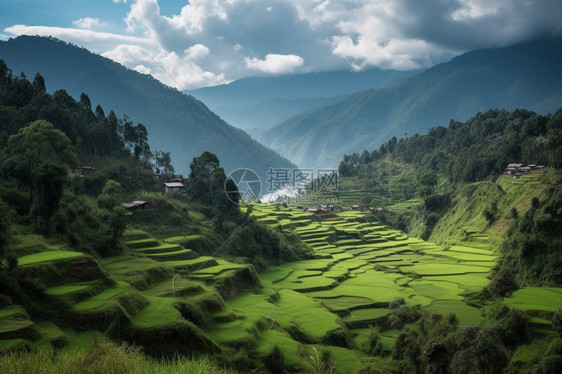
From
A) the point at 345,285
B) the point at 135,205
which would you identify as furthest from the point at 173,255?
the point at 345,285

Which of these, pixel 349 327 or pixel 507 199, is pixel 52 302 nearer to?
pixel 349 327

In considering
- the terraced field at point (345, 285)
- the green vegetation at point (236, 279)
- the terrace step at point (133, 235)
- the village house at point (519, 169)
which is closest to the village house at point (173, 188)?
the green vegetation at point (236, 279)

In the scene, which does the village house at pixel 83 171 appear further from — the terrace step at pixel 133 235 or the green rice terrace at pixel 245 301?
the terrace step at pixel 133 235

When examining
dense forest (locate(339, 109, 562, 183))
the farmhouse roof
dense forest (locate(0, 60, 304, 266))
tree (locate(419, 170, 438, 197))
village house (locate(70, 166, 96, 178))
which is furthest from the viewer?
tree (locate(419, 170, 438, 197))

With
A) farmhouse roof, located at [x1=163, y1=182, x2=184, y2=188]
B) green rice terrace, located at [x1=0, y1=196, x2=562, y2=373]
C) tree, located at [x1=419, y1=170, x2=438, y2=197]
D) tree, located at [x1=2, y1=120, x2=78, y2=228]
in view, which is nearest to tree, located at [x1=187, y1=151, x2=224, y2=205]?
farmhouse roof, located at [x1=163, y1=182, x2=184, y2=188]

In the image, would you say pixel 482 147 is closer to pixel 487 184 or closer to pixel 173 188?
pixel 487 184

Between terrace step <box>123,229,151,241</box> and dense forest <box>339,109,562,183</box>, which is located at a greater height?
dense forest <box>339,109,562,183</box>

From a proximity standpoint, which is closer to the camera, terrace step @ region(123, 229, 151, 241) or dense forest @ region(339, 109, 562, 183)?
terrace step @ region(123, 229, 151, 241)

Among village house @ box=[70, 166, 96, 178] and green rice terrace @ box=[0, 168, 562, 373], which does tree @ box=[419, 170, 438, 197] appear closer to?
green rice terrace @ box=[0, 168, 562, 373]
